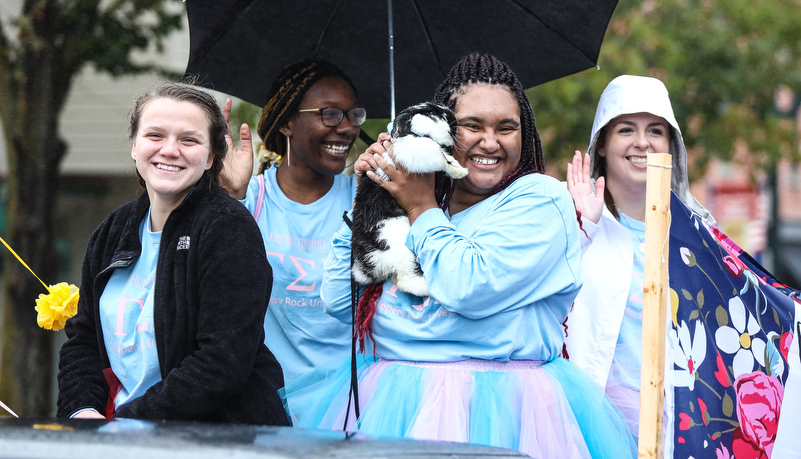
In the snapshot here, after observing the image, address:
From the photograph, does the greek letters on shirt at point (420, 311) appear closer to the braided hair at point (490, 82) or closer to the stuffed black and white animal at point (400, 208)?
the stuffed black and white animal at point (400, 208)

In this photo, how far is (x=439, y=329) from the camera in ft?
8.64

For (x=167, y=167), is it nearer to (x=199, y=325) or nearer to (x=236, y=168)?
(x=199, y=325)

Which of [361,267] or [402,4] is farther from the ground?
[402,4]

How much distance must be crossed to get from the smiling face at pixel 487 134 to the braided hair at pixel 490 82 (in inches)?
1.1

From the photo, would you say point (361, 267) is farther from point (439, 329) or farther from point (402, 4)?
point (402, 4)

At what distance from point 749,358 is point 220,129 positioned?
2090 millimetres

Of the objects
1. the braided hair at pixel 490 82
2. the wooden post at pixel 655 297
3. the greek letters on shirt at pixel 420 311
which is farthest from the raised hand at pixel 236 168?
the wooden post at pixel 655 297

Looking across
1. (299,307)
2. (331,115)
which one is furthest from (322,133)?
(299,307)

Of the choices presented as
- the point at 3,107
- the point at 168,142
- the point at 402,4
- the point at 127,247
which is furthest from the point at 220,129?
the point at 3,107

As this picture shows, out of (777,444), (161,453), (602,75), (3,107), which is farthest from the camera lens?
(602,75)

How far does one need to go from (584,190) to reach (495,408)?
1326 mm

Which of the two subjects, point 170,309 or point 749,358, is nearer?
point 170,309

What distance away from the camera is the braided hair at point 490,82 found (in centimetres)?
290

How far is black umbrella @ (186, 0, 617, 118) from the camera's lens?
374 centimetres
